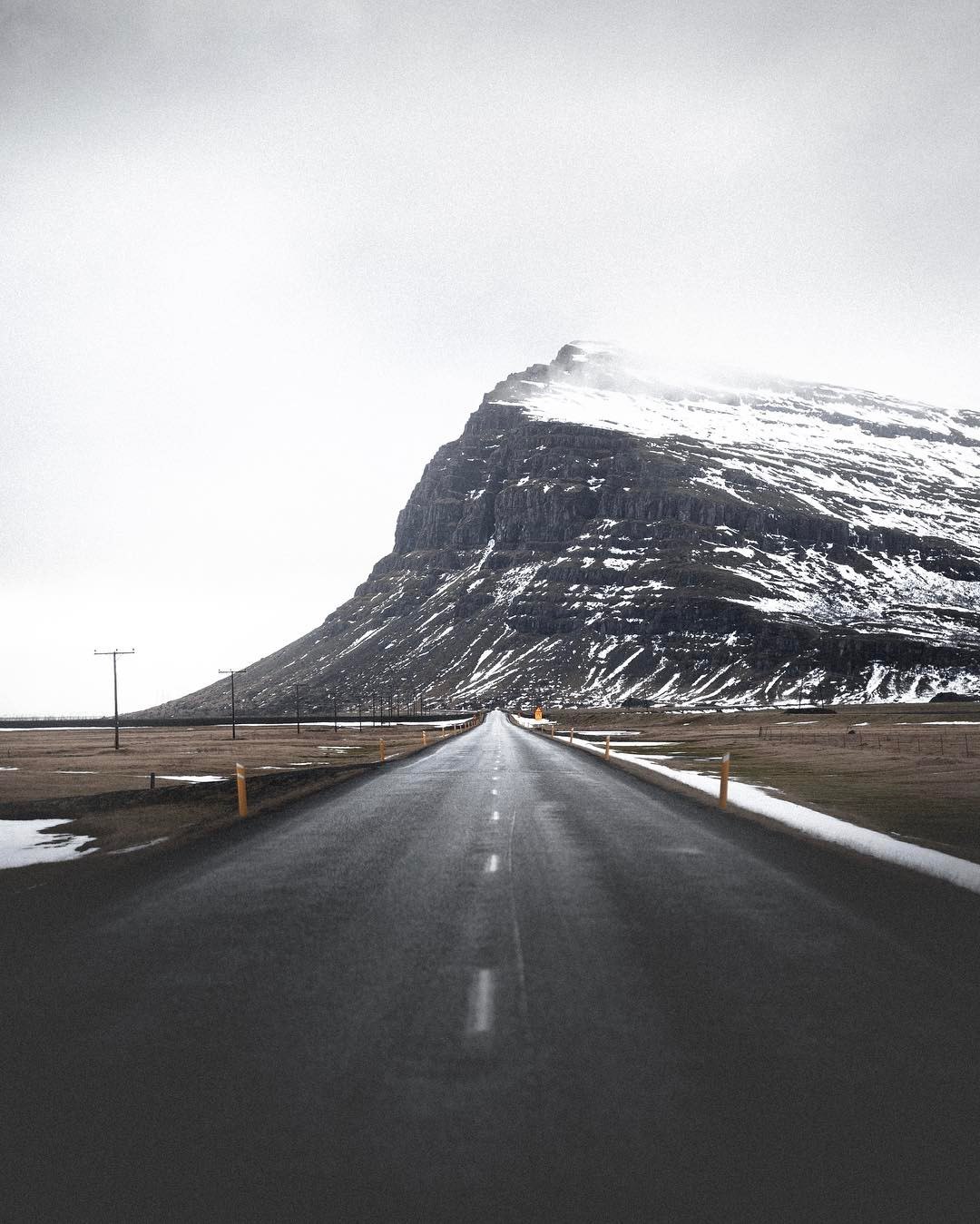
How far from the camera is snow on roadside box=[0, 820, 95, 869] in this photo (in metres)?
16.4

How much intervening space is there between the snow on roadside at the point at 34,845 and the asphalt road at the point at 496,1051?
15.6ft

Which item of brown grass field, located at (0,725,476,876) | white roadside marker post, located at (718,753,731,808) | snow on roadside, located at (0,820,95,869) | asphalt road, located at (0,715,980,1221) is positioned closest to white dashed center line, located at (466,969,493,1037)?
asphalt road, located at (0,715,980,1221)

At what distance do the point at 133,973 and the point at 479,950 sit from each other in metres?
3.24

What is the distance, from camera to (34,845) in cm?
1830

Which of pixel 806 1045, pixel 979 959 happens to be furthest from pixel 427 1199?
pixel 979 959

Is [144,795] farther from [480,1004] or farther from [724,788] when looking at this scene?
[480,1004]

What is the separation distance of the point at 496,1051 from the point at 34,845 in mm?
15240

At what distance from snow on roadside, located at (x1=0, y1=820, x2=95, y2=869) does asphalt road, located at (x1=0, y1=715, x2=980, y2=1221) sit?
476 cm

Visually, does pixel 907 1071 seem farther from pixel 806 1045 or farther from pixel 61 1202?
pixel 61 1202

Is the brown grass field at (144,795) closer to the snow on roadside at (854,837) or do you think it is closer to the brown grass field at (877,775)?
the snow on roadside at (854,837)

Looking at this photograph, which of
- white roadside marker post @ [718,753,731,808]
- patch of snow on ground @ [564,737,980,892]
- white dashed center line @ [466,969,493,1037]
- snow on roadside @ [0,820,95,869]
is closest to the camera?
white dashed center line @ [466,969,493,1037]

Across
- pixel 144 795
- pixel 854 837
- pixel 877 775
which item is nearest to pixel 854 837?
pixel 854 837

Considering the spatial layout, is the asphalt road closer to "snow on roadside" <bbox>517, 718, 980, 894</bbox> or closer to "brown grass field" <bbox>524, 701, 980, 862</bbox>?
"snow on roadside" <bbox>517, 718, 980, 894</bbox>

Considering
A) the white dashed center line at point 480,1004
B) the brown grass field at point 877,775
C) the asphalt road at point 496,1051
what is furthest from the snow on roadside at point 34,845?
the brown grass field at point 877,775
